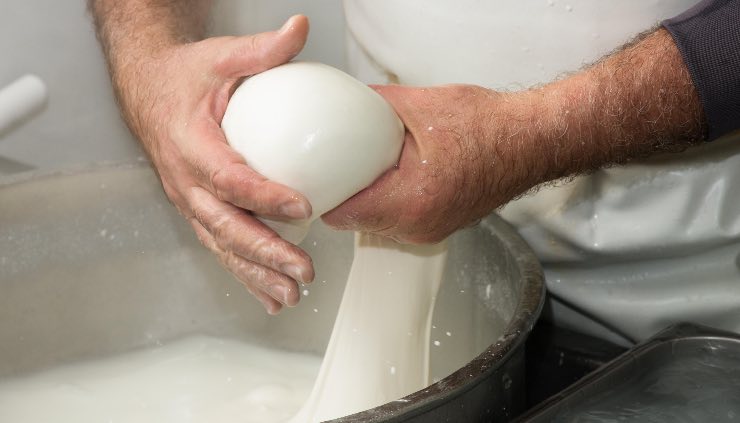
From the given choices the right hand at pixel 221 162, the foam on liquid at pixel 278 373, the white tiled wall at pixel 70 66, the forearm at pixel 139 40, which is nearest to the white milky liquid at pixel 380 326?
the foam on liquid at pixel 278 373

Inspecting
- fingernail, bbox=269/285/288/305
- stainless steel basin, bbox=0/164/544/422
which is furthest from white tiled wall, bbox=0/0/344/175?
fingernail, bbox=269/285/288/305

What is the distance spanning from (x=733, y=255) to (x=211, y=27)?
0.76 meters

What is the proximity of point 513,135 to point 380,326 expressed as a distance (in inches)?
9.8

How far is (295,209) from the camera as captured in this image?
70cm

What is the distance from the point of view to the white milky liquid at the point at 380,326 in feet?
3.05

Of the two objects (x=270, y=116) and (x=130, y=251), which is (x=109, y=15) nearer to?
(x=130, y=251)

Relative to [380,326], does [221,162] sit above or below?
above

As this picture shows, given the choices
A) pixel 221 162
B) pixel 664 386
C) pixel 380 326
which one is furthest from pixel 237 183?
pixel 664 386

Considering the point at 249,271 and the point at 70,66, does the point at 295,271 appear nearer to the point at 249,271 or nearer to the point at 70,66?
the point at 249,271

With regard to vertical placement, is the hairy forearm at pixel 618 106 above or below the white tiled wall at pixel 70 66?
above

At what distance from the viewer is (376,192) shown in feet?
2.56

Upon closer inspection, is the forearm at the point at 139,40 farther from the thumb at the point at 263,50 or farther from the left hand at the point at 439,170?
the left hand at the point at 439,170

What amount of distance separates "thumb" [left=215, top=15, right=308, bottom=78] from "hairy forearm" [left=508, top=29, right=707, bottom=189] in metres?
0.21

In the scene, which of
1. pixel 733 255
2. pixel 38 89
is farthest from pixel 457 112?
pixel 38 89
